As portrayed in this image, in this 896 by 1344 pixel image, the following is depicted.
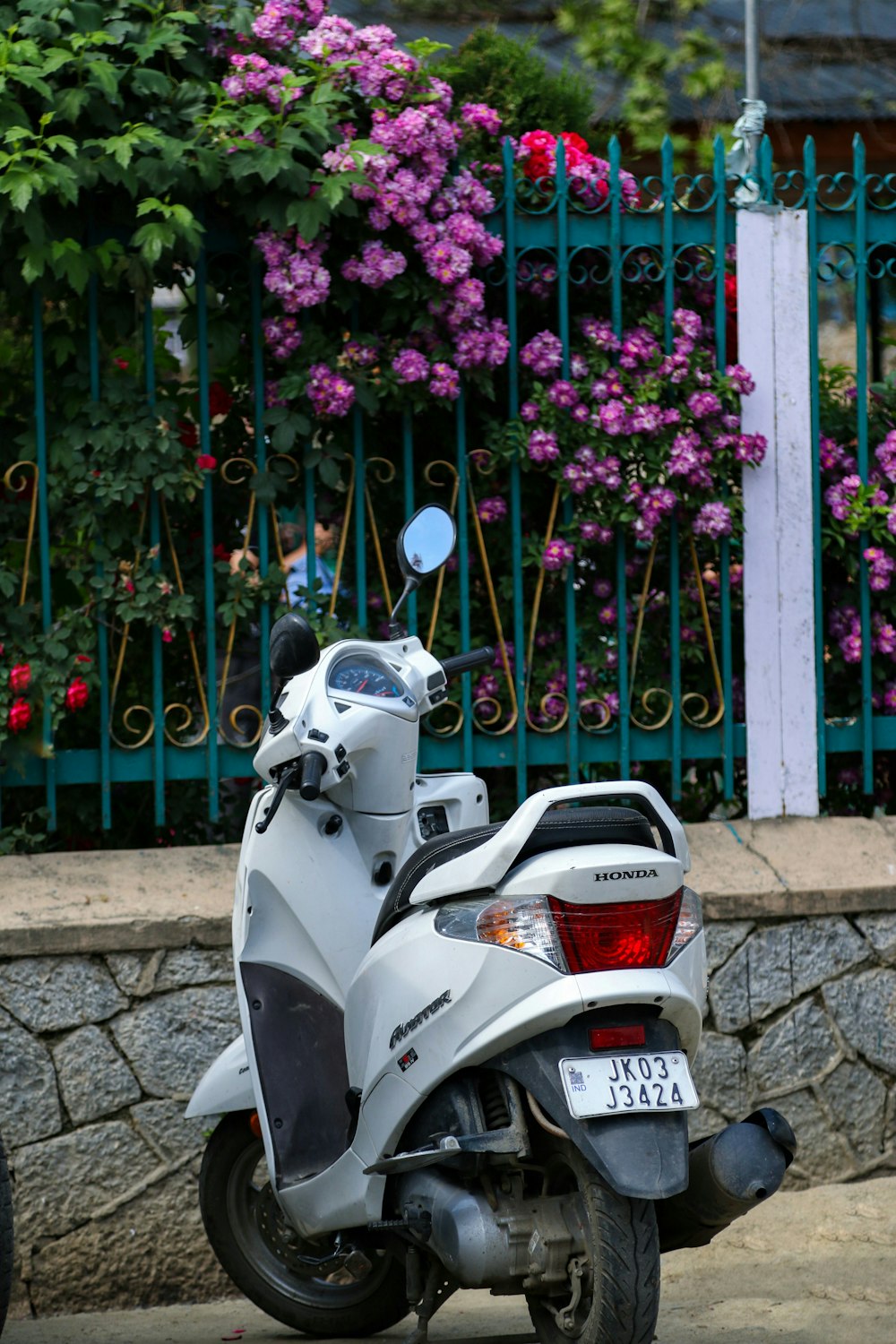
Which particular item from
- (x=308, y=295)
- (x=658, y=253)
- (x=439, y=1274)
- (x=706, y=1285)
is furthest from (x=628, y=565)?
(x=439, y=1274)

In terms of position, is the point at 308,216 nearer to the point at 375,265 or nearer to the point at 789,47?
the point at 375,265

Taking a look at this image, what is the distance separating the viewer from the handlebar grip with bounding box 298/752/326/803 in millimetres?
3061

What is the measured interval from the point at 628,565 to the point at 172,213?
1.56 metres

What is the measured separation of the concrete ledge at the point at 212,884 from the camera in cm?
413

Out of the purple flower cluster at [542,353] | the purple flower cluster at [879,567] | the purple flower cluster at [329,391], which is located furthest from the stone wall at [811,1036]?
the purple flower cluster at [329,391]

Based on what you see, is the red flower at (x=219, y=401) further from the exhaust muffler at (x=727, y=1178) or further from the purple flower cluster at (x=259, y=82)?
the exhaust muffler at (x=727, y=1178)

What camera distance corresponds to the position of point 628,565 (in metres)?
4.70

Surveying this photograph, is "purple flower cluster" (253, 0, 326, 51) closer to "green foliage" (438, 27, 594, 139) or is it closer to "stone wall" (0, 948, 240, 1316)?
"green foliage" (438, 27, 594, 139)

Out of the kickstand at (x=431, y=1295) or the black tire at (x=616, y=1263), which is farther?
the kickstand at (x=431, y=1295)

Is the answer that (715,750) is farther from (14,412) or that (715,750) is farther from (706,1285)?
(14,412)

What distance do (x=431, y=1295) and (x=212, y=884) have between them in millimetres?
1530

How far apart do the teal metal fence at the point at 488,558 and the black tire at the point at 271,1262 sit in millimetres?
1105

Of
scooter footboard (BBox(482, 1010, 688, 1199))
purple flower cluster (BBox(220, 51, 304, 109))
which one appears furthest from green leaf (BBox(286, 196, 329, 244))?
scooter footboard (BBox(482, 1010, 688, 1199))

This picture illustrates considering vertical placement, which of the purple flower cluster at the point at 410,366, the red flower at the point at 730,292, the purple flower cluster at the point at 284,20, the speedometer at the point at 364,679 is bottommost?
the speedometer at the point at 364,679
